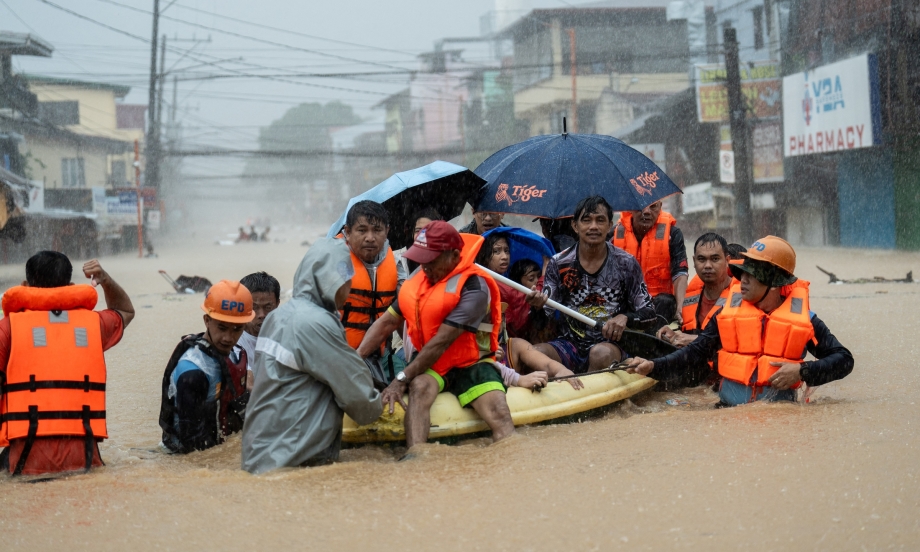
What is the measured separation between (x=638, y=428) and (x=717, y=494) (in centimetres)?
122

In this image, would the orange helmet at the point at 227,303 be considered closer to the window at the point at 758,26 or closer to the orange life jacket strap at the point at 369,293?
the orange life jacket strap at the point at 369,293

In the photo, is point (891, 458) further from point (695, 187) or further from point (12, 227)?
point (695, 187)

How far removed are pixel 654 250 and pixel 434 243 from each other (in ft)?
10.2

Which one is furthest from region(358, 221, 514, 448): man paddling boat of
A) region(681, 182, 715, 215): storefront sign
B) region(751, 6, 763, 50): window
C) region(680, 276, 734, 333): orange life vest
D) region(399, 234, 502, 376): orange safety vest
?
region(751, 6, 763, 50): window

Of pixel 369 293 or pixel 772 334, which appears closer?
pixel 772 334

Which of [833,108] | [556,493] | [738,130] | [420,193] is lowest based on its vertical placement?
[556,493]

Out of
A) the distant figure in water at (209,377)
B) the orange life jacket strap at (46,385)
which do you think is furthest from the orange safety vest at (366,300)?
the orange life jacket strap at (46,385)

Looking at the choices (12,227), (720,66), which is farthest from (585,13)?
(12,227)

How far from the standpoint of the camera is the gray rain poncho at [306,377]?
169 inches

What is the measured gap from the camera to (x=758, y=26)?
30406 millimetres

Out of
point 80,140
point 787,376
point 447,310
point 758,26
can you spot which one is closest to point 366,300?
point 447,310

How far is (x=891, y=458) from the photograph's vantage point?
4.21m

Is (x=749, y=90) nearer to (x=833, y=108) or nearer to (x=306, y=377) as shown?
(x=833, y=108)

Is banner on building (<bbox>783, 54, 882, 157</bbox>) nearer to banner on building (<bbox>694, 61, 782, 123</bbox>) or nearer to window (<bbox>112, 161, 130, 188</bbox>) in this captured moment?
banner on building (<bbox>694, 61, 782, 123</bbox>)
